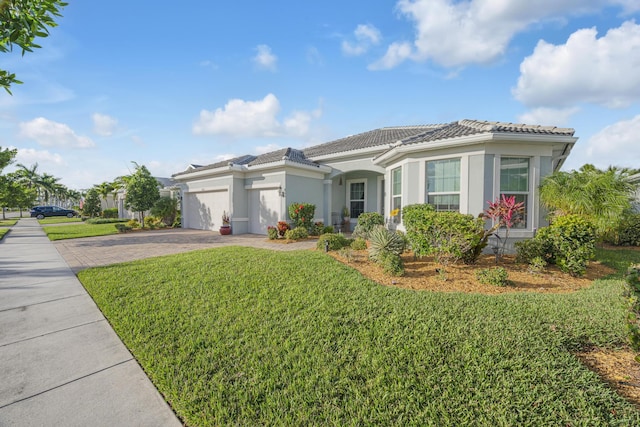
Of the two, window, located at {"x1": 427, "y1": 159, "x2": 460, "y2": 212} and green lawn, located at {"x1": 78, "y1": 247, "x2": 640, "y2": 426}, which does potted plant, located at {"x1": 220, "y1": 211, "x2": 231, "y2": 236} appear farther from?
window, located at {"x1": 427, "y1": 159, "x2": 460, "y2": 212}

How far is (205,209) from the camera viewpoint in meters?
17.5

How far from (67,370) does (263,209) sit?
12.0 m

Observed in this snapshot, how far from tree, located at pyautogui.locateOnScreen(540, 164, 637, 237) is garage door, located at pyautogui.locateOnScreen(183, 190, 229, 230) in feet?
49.5

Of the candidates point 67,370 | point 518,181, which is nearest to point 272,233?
point 67,370

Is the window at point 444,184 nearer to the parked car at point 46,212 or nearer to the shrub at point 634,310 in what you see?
the shrub at point 634,310

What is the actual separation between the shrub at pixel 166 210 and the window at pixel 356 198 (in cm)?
1417

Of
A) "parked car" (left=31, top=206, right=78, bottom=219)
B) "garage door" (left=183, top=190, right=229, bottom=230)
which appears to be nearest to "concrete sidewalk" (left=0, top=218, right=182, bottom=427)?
"garage door" (left=183, top=190, right=229, bottom=230)

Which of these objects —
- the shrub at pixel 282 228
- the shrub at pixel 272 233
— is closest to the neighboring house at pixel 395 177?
the shrub at pixel 282 228

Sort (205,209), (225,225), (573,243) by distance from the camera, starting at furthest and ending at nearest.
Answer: (205,209) < (225,225) < (573,243)

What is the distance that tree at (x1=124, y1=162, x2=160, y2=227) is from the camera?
18.6 metres

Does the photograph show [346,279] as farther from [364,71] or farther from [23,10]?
[364,71]

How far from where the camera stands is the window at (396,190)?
10641 millimetres

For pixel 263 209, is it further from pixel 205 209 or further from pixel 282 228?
pixel 205 209

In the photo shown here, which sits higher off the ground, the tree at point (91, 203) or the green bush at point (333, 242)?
the tree at point (91, 203)
